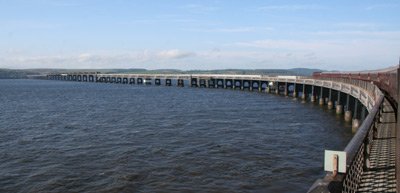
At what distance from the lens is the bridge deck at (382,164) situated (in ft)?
27.7

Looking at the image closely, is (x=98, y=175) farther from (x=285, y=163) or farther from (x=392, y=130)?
(x=392, y=130)

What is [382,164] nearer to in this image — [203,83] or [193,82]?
[203,83]

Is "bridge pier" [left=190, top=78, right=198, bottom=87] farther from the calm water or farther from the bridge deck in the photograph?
the bridge deck

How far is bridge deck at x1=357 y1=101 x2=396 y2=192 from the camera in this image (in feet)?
27.7

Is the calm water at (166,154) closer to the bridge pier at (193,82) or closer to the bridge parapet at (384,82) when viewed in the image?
the bridge parapet at (384,82)

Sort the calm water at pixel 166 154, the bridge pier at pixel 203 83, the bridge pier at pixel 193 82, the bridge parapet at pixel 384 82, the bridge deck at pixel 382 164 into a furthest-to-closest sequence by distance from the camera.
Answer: the bridge pier at pixel 193 82 → the bridge pier at pixel 203 83 → the bridge parapet at pixel 384 82 → the calm water at pixel 166 154 → the bridge deck at pixel 382 164

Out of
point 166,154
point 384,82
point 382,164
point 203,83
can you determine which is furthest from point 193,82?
point 382,164

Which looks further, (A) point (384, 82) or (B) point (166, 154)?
(A) point (384, 82)

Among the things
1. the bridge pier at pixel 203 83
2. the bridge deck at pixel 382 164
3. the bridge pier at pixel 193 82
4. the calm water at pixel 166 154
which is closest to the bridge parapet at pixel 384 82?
the bridge deck at pixel 382 164

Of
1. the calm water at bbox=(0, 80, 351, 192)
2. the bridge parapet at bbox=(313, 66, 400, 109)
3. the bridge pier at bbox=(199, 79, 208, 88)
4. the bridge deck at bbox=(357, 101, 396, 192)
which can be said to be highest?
the bridge parapet at bbox=(313, 66, 400, 109)

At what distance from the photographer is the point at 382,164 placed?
10.2m

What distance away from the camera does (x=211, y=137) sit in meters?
26.9

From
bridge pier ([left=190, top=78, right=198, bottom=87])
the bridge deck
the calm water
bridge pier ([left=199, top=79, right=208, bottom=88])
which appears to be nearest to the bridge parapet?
the bridge deck

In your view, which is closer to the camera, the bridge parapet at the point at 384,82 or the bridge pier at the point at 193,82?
the bridge parapet at the point at 384,82
